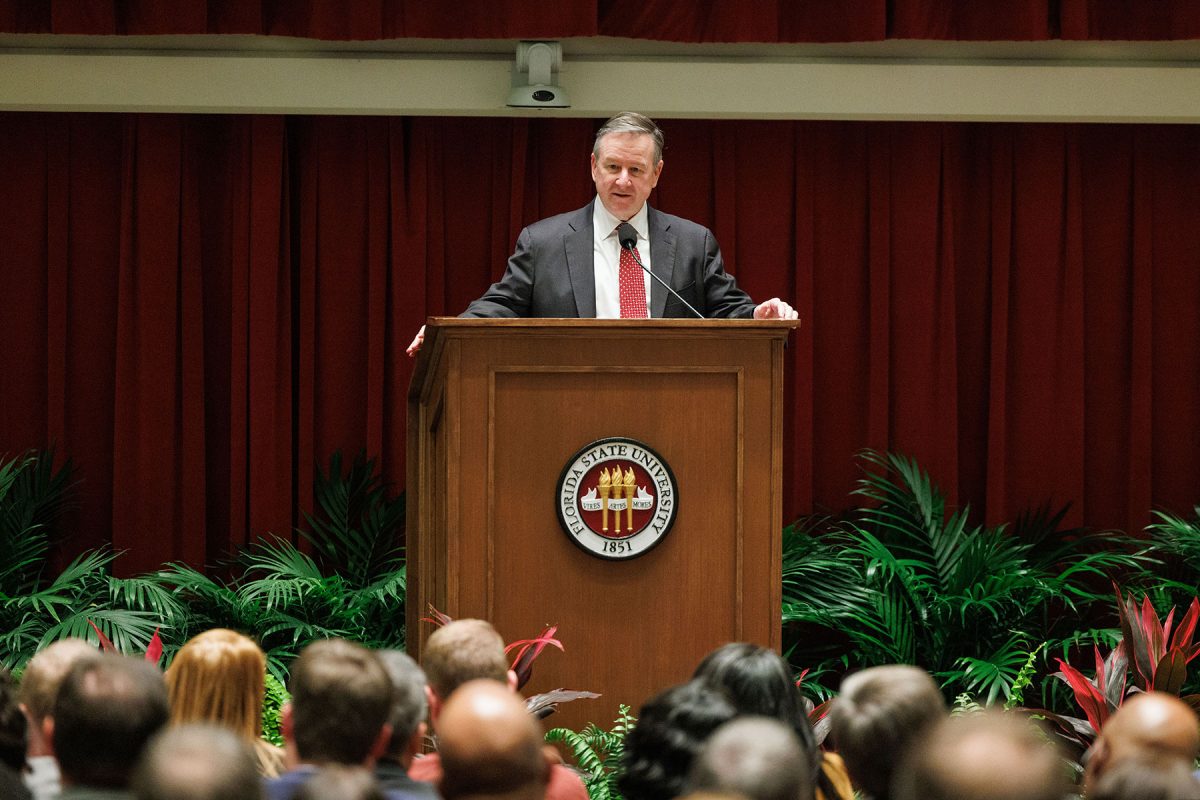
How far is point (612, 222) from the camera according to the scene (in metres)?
4.66

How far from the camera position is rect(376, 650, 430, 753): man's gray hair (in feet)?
8.02

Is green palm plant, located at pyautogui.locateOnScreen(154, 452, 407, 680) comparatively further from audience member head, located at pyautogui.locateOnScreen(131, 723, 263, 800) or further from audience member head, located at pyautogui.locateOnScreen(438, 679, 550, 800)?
audience member head, located at pyautogui.locateOnScreen(131, 723, 263, 800)

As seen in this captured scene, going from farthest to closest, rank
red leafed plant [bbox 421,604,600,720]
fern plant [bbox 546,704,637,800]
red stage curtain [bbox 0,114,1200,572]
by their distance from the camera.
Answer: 1. red stage curtain [bbox 0,114,1200,572]
2. fern plant [bbox 546,704,637,800]
3. red leafed plant [bbox 421,604,600,720]

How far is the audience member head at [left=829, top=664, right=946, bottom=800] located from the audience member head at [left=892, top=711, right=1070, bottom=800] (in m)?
0.45

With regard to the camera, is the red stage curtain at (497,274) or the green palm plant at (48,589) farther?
the red stage curtain at (497,274)

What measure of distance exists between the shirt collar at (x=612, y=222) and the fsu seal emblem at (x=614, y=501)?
1181 mm

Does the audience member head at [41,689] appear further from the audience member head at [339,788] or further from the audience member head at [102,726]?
the audience member head at [339,788]

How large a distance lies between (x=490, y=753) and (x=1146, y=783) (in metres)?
0.84

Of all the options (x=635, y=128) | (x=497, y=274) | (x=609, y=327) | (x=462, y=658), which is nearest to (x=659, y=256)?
(x=635, y=128)

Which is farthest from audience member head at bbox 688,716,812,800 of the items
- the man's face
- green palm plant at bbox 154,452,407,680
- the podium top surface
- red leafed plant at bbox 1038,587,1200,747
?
green palm plant at bbox 154,452,407,680

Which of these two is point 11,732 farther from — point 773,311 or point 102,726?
point 773,311

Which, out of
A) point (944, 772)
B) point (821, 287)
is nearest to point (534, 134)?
point (821, 287)

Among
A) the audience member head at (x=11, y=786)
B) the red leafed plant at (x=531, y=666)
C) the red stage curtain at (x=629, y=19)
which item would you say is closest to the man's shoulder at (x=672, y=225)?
the red leafed plant at (x=531, y=666)

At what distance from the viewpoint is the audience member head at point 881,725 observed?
91.2 inches
